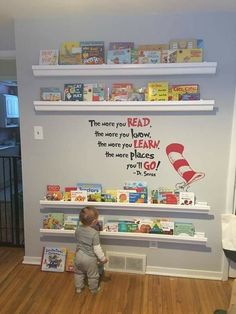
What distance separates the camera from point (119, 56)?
2.34 meters

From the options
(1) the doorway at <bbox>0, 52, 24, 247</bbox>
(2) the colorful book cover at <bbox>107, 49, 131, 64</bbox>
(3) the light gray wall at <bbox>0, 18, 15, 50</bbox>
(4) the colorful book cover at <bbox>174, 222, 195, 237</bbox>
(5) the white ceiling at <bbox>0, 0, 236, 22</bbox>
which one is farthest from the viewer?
(1) the doorway at <bbox>0, 52, 24, 247</bbox>

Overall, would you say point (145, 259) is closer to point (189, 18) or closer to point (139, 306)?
point (139, 306)

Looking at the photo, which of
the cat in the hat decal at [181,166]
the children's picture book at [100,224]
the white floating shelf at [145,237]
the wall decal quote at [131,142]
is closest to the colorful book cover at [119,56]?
the wall decal quote at [131,142]

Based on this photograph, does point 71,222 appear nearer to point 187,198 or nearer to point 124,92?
point 187,198

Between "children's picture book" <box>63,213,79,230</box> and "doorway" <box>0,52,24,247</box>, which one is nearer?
"children's picture book" <box>63,213,79,230</box>

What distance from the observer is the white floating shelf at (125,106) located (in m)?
2.26

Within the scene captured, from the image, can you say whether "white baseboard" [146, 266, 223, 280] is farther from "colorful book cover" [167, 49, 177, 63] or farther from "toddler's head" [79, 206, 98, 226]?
"colorful book cover" [167, 49, 177, 63]

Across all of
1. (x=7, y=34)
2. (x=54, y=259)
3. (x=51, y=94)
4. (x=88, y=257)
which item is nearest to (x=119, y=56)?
(x=51, y=94)

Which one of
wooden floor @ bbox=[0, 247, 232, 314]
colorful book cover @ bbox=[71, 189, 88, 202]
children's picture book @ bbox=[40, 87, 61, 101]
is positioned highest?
children's picture book @ bbox=[40, 87, 61, 101]

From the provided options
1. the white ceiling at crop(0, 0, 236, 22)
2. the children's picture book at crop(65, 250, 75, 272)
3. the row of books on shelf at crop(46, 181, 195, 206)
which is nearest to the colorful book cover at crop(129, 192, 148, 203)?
the row of books on shelf at crop(46, 181, 195, 206)

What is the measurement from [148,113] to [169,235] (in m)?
1.06

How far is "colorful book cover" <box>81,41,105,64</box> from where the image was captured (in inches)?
93.1

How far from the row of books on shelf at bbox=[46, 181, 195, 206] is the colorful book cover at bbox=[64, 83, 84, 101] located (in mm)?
762

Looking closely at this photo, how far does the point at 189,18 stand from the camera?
228 centimetres
